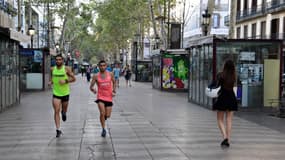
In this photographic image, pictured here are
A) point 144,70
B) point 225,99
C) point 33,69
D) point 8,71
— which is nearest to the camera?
point 225,99

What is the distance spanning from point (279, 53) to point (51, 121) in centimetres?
831

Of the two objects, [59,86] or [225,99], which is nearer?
[225,99]

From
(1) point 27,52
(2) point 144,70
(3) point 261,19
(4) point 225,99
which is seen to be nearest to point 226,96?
(4) point 225,99

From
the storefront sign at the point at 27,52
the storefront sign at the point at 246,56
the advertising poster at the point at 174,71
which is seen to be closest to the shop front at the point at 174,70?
the advertising poster at the point at 174,71

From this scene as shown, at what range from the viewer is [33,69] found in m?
25.8

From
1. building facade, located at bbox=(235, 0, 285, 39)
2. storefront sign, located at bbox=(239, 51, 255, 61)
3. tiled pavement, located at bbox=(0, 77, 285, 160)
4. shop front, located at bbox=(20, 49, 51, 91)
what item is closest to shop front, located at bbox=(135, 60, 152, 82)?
building facade, located at bbox=(235, 0, 285, 39)

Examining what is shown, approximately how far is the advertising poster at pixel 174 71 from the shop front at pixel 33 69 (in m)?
7.03

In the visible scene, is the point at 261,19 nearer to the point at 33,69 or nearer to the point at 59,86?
the point at 33,69

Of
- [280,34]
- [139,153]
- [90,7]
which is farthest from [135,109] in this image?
[90,7]

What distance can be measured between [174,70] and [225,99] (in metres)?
18.4

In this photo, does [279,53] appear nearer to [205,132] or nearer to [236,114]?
[236,114]

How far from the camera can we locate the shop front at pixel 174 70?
26750mm

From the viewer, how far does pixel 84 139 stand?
9125 millimetres

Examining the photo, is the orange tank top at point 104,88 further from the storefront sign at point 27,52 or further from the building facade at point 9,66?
the storefront sign at point 27,52
